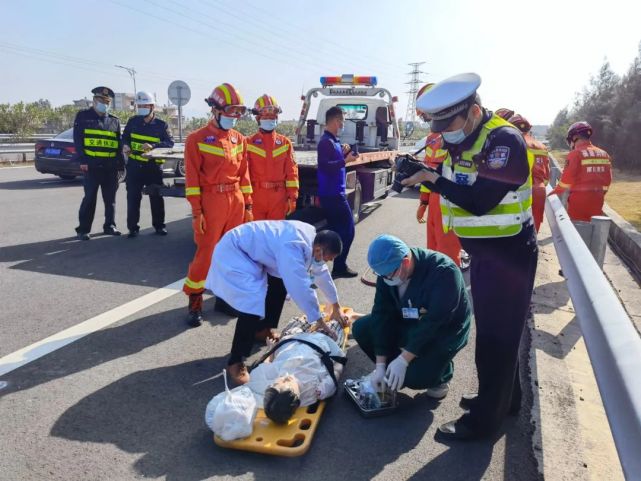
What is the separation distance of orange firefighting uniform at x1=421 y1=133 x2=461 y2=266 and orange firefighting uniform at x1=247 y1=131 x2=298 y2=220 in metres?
1.50

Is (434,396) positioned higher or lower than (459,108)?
lower

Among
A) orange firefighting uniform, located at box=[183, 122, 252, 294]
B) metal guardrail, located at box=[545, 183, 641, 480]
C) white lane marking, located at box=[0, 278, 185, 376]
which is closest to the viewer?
metal guardrail, located at box=[545, 183, 641, 480]

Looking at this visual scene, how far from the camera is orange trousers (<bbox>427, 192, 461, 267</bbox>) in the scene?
15.4 ft

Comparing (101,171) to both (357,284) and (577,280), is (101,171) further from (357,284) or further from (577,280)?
(577,280)

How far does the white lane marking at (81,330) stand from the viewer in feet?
11.5

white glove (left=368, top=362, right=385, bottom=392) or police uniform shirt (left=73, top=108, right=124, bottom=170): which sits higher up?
police uniform shirt (left=73, top=108, right=124, bottom=170)

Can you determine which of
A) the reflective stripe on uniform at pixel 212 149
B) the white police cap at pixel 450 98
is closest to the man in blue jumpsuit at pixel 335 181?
the reflective stripe on uniform at pixel 212 149

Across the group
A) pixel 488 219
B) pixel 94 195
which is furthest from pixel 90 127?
pixel 488 219

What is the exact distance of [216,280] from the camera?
3.40 m

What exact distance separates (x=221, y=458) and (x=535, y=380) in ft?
7.12

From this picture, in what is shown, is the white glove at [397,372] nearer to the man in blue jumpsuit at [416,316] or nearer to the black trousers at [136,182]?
the man in blue jumpsuit at [416,316]

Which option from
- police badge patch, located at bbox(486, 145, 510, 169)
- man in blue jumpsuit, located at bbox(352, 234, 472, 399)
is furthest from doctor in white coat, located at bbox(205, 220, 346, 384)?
police badge patch, located at bbox(486, 145, 510, 169)

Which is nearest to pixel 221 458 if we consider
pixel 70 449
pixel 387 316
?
pixel 70 449

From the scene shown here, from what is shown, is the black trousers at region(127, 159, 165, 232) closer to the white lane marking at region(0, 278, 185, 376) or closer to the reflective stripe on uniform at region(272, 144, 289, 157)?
the white lane marking at region(0, 278, 185, 376)
